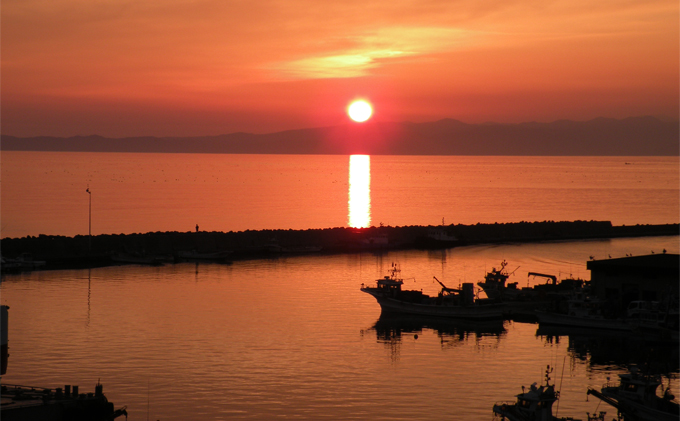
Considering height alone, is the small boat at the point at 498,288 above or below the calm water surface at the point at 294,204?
below

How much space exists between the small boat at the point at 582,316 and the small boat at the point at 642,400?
530 inches

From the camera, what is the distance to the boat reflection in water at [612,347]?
28.0 m

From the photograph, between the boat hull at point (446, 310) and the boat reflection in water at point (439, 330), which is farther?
the boat hull at point (446, 310)

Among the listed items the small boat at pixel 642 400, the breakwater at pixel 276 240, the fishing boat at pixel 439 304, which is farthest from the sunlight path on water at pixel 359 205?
the small boat at pixel 642 400

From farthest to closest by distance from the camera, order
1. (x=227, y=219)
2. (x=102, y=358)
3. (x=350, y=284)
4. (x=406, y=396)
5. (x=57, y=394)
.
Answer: (x=227, y=219), (x=350, y=284), (x=102, y=358), (x=406, y=396), (x=57, y=394)

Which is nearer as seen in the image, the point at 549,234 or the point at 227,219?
the point at 549,234

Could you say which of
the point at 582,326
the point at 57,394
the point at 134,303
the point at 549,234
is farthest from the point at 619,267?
the point at 549,234

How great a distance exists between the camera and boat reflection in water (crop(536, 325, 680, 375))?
1102 inches

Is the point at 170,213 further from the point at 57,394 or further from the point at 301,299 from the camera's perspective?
the point at 57,394

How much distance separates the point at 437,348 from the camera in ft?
99.0

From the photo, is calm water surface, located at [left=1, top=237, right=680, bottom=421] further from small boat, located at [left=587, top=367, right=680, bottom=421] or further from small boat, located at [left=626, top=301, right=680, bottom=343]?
small boat, located at [left=587, top=367, right=680, bottom=421]

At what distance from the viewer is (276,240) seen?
63.8 metres

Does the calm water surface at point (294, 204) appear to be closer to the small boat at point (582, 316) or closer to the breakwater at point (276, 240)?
the breakwater at point (276, 240)

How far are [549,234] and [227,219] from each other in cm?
4177
